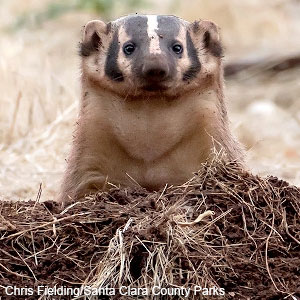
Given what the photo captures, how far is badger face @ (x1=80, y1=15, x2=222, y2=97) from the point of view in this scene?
5.76m

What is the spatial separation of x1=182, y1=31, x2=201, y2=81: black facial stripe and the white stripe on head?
299 millimetres

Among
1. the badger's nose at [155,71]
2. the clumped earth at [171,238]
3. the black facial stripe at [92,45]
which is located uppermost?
the black facial stripe at [92,45]

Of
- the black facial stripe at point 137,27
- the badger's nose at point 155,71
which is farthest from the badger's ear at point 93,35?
the badger's nose at point 155,71

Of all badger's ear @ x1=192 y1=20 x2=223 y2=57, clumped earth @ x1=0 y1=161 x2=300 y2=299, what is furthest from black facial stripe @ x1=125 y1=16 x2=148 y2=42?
clumped earth @ x1=0 y1=161 x2=300 y2=299

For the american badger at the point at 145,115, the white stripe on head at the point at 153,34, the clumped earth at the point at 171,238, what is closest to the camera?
the clumped earth at the point at 171,238

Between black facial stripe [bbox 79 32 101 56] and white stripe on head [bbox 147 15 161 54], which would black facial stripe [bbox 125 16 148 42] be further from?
black facial stripe [bbox 79 32 101 56]

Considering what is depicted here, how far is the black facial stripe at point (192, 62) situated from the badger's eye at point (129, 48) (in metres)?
0.35

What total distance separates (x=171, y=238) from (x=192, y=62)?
1875 mm

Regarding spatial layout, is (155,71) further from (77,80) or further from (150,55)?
(77,80)

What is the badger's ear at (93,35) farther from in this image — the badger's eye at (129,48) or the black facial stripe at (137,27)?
the badger's eye at (129,48)

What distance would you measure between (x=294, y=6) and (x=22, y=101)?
298 inches

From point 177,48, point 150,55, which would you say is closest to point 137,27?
point 177,48

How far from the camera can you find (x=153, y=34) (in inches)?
232

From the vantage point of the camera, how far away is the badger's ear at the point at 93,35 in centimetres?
635
